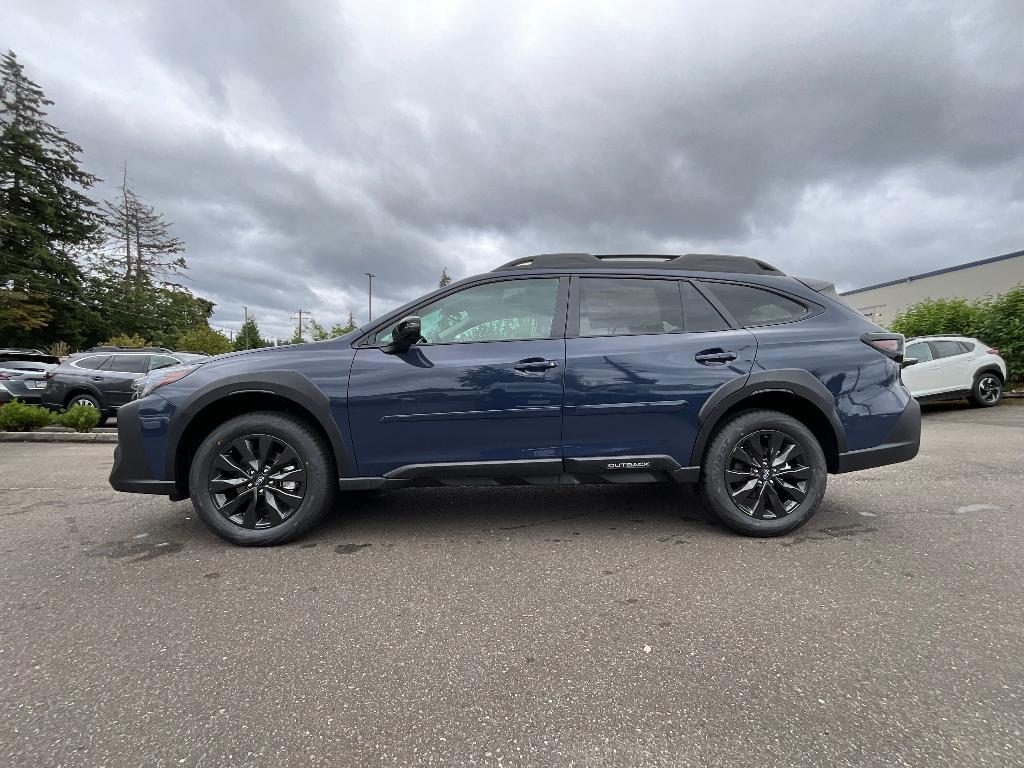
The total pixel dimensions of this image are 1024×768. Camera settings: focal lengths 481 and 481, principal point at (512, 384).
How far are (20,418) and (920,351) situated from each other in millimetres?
15605

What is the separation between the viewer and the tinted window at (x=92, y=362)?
9401 mm

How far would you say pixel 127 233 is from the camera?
37.9m

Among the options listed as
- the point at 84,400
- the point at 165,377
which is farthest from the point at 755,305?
the point at 84,400

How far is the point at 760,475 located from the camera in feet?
9.51

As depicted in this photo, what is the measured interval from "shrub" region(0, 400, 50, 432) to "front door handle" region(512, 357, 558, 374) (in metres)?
8.65

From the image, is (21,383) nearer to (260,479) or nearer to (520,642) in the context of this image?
(260,479)

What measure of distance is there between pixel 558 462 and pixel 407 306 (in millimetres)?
1378

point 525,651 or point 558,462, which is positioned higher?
point 558,462

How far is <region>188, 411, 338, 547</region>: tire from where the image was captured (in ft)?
9.27

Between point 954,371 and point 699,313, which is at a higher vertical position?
point 699,313

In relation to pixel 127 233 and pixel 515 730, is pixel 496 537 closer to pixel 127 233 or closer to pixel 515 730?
pixel 515 730

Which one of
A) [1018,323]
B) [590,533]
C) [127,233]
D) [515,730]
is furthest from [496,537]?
[127,233]

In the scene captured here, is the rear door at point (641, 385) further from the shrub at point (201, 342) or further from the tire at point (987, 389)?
the shrub at point (201, 342)

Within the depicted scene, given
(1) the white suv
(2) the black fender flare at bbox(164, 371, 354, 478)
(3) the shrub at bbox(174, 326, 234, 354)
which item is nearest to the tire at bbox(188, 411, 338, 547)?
(2) the black fender flare at bbox(164, 371, 354, 478)
